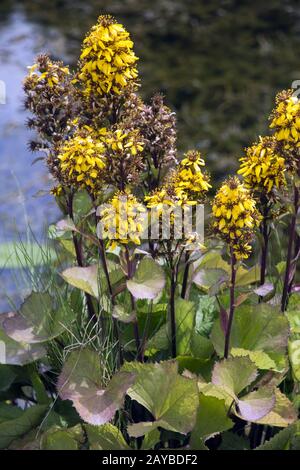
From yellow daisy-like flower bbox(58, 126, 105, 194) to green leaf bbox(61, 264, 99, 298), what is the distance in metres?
0.16

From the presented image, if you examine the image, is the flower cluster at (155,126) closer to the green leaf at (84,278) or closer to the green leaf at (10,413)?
the green leaf at (84,278)

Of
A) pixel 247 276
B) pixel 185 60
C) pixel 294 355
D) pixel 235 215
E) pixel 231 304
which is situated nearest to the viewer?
pixel 235 215

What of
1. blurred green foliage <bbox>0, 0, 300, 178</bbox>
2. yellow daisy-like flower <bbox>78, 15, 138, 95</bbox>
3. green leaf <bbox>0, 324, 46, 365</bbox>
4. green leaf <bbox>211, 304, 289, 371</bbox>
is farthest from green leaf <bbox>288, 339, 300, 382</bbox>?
blurred green foliage <bbox>0, 0, 300, 178</bbox>

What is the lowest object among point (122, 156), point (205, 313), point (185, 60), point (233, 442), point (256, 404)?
point (233, 442)

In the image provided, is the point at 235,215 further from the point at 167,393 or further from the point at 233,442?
the point at 233,442

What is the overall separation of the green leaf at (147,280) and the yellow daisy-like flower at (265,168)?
0.71 ft

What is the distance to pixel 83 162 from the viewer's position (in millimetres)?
1427

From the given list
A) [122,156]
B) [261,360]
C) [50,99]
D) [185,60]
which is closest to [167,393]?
[261,360]

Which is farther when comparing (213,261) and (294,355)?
(213,261)

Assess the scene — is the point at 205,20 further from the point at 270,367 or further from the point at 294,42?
the point at 270,367

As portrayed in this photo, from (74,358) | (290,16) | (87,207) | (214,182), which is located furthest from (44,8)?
(74,358)

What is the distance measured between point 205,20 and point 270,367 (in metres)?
3.90

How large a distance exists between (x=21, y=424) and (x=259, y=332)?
0.47m

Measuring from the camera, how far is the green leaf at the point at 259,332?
62.3 inches
